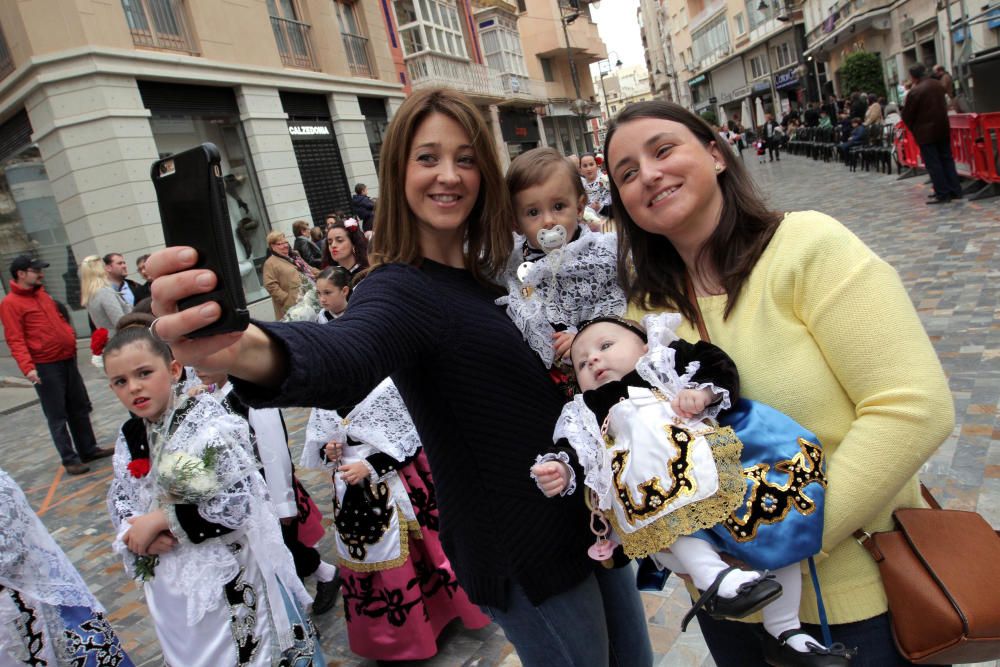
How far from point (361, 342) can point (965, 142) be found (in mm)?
13184

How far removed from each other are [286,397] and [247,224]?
1427cm

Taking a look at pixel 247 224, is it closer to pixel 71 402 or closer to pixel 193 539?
pixel 71 402

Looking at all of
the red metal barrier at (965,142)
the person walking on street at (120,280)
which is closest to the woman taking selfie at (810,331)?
the person walking on street at (120,280)

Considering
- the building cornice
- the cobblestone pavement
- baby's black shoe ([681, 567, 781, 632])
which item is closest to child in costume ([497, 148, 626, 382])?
the cobblestone pavement

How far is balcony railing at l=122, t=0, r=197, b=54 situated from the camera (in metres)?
12.3

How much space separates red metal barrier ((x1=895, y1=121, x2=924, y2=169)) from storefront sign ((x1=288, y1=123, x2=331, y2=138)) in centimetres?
1361

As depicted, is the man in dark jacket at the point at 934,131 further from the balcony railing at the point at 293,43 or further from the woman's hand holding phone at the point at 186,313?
the balcony railing at the point at 293,43

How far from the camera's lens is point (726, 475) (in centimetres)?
148

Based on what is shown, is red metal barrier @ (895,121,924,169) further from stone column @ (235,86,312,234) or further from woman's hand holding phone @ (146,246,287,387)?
woman's hand holding phone @ (146,246,287,387)

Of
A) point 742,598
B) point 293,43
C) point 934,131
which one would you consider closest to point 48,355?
point 742,598

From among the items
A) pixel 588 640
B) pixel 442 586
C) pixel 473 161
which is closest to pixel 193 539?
pixel 442 586

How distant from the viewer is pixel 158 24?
12.9m

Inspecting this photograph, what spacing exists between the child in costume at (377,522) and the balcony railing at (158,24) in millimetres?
12178

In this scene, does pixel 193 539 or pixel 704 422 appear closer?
pixel 704 422
